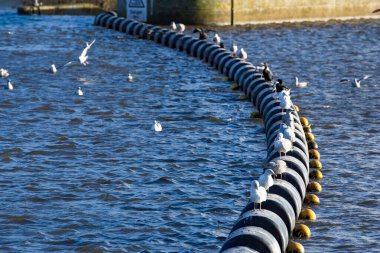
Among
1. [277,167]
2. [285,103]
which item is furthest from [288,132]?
[285,103]

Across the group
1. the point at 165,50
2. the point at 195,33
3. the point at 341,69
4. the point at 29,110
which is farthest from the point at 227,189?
the point at 195,33

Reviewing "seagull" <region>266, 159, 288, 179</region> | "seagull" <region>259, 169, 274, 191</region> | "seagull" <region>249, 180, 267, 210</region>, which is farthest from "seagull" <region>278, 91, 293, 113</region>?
"seagull" <region>249, 180, 267, 210</region>

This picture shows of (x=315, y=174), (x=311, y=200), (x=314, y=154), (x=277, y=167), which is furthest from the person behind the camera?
(x=314, y=154)

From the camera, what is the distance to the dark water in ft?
74.2

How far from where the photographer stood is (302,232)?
22.2 m

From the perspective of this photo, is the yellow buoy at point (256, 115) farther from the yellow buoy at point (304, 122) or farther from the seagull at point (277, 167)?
the seagull at point (277, 167)

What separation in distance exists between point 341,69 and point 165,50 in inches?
430

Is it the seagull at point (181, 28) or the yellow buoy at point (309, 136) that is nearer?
the yellow buoy at point (309, 136)

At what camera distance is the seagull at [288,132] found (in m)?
26.7

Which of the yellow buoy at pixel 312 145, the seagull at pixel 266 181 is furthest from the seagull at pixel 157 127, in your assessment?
the seagull at pixel 266 181

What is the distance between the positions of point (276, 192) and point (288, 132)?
4062 mm

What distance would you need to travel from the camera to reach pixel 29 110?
3597cm

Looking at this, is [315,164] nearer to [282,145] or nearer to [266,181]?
[282,145]

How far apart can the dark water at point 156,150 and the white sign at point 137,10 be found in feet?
A: 33.5
